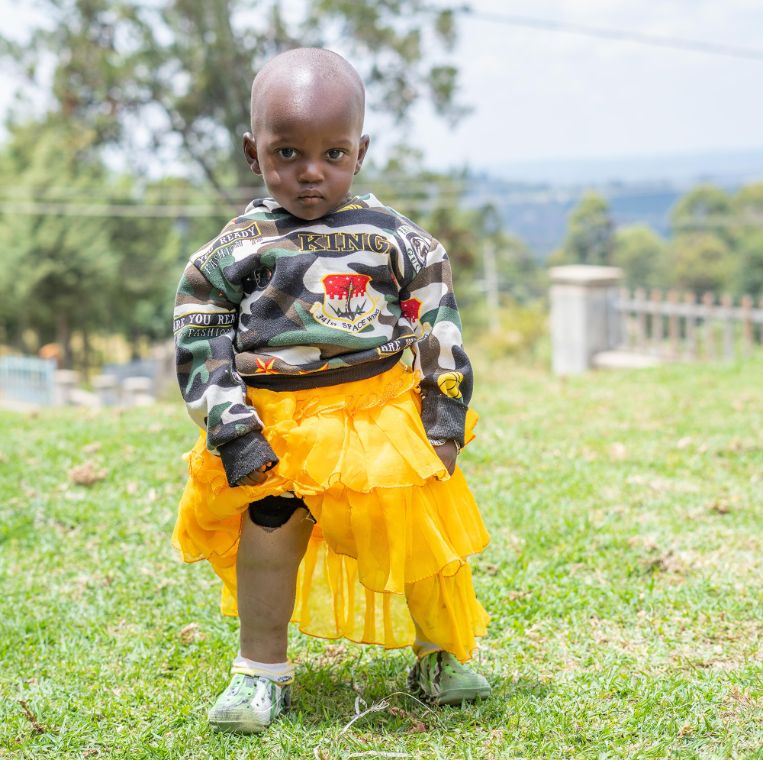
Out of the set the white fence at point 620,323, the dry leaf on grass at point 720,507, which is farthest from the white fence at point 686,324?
the dry leaf on grass at point 720,507

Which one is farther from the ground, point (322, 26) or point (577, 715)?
point (322, 26)

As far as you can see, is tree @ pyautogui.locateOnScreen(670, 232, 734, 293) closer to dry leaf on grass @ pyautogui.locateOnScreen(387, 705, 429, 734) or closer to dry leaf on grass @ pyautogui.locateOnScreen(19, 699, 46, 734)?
dry leaf on grass @ pyautogui.locateOnScreen(387, 705, 429, 734)

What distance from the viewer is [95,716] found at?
2.75 metres

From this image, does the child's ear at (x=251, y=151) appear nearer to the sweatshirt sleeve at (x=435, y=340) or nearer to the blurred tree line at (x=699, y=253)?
the sweatshirt sleeve at (x=435, y=340)

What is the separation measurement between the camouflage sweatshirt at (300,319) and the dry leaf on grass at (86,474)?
274cm

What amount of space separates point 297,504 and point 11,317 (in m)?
34.3

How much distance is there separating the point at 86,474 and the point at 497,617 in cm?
260

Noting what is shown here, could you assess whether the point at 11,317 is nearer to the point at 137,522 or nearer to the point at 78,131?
the point at 78,131

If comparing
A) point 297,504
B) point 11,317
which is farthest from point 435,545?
point 11,317

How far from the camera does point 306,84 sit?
239cm

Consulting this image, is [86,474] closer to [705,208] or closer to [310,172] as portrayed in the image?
[310,172]

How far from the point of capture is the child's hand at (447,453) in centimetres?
254

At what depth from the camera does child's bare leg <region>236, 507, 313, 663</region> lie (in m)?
2.52

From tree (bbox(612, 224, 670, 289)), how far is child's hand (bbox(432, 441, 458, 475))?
3742 centimetres
